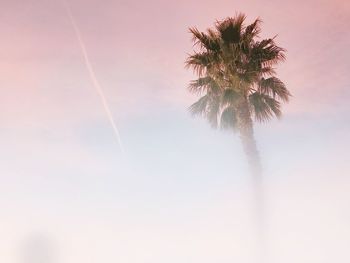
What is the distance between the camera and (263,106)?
55.8 ft

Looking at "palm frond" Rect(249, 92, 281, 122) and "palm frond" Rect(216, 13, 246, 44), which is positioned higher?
"palm frond" Rect(216, 13, 246, 44)

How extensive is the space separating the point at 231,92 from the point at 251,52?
1763 millimetres

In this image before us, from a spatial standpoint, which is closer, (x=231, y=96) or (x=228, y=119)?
(x=231, y=96)

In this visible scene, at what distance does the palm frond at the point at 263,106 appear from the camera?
16984 millimetres

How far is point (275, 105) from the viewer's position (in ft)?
56.1

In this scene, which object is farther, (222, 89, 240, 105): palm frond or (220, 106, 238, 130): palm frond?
(220, 106, 238, 130): palm frond

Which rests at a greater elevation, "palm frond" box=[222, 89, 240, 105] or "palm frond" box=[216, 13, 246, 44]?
"palm frond" box=[216, 13, 246, 44]

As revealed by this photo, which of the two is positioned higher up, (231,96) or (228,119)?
(231,96)

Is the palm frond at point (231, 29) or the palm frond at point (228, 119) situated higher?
the palm frond at point (231, 29)

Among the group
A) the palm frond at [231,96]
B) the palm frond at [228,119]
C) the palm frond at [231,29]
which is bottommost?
the palm frond at [228,119]

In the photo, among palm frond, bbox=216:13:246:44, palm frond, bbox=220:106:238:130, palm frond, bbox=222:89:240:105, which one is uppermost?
palm frond, bbox=216:13:246:44

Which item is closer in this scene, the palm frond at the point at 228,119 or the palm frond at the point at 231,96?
the palm frond at the point at 231,96

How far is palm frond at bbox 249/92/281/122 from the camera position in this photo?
17.0m

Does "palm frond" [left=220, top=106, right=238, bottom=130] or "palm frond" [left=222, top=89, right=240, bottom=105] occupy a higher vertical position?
"palm frond" [left=222, top=89, right=240, bottom=105]
